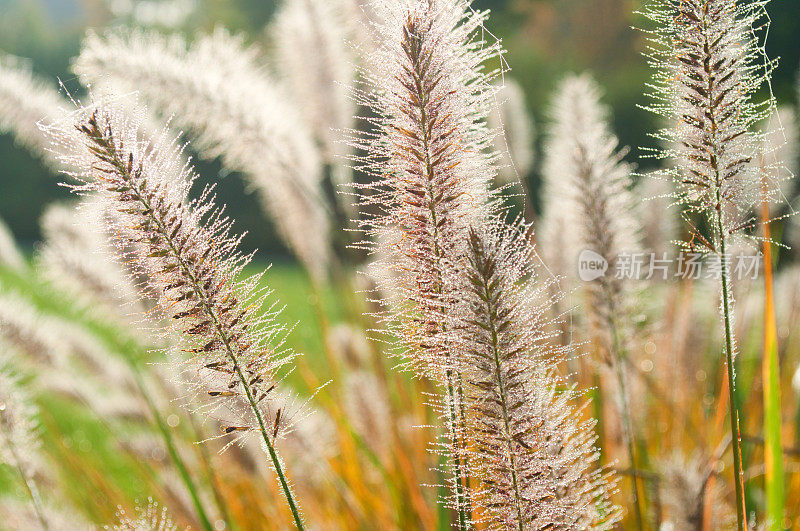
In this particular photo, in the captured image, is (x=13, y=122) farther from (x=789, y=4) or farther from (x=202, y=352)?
(x=789, y=4)

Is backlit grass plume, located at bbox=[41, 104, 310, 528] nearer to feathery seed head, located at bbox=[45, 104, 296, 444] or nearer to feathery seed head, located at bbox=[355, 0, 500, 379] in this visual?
feathery seed head, located at bbox=[45, 104, 296, 444]

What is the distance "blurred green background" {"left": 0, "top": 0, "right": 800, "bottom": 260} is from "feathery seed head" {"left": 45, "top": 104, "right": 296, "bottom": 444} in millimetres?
315

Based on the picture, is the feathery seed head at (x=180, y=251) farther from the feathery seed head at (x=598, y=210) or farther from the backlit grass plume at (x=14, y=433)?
the feathery seed head at (x=598, y=210)

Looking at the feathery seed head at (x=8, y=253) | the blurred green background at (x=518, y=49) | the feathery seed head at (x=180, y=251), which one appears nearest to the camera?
the feathery seed head at (x=180, y=251)

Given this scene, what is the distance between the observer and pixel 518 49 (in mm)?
11703

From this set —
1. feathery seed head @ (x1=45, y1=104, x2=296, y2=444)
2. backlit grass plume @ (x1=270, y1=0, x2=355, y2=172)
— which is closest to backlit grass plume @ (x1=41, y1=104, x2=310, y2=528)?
feathery seed head @ (x1=45, y1=104, x2=296, y2=444)

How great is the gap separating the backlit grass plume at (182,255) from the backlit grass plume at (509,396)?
12.0 inches

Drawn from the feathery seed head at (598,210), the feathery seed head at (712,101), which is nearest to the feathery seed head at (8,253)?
the feathery seed head at (598,210)

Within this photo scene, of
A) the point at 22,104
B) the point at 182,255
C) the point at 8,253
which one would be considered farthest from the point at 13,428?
the point at 8,253

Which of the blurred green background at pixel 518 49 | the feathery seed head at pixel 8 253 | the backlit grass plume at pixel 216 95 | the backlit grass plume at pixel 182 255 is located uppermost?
the blurred green background at pixel 518 49

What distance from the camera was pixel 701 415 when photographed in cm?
270

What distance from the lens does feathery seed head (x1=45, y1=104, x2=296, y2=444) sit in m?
0.90

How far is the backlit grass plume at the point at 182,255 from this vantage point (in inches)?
35.3

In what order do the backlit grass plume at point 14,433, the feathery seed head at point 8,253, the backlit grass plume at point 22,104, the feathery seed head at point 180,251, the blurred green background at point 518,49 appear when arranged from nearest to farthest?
the feathery seed head at point 180,251 < the backlit grass plume at point 14,433 < the backlit grass plume at point 22,104 < the feathery seed head at point 8,253 < the blurred green background at point 518,49
